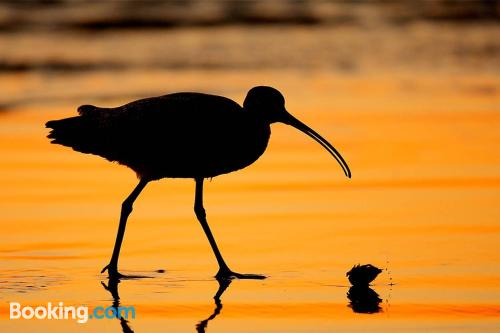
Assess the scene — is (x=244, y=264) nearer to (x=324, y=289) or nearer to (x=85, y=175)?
(x=324, y=289)

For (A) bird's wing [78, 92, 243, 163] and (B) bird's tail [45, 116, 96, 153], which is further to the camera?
(B) bird's tail [45, 116, 96, 153]

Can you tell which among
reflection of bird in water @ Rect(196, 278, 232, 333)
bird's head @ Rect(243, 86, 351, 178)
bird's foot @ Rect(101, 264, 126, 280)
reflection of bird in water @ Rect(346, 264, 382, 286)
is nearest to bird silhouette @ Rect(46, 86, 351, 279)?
bird's head @ Rect(243, 86, 351, 178)

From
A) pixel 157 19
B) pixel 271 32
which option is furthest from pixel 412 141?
pixel 157 19

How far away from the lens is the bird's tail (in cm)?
1207

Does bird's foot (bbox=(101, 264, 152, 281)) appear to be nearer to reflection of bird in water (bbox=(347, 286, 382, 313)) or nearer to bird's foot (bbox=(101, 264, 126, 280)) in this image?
bird's foot (bbox=(101, 264, 126, 280))

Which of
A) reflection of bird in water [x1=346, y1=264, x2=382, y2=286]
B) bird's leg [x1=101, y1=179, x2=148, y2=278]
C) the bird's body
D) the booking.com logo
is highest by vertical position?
the bird's body

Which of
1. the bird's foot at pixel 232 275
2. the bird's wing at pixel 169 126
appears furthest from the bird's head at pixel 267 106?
the bird's foot at pixel 232 275

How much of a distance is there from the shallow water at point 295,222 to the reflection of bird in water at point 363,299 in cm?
6

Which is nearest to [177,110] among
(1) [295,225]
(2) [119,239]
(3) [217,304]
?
(2) [119,239]

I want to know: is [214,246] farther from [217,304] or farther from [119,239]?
[217,304]

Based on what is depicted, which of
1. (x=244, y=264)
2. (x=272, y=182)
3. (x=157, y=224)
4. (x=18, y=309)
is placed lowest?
(x=18, y=309)

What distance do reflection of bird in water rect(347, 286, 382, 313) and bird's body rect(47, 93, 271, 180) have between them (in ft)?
6.73

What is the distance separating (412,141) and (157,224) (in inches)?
189

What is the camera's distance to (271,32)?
26.7m
